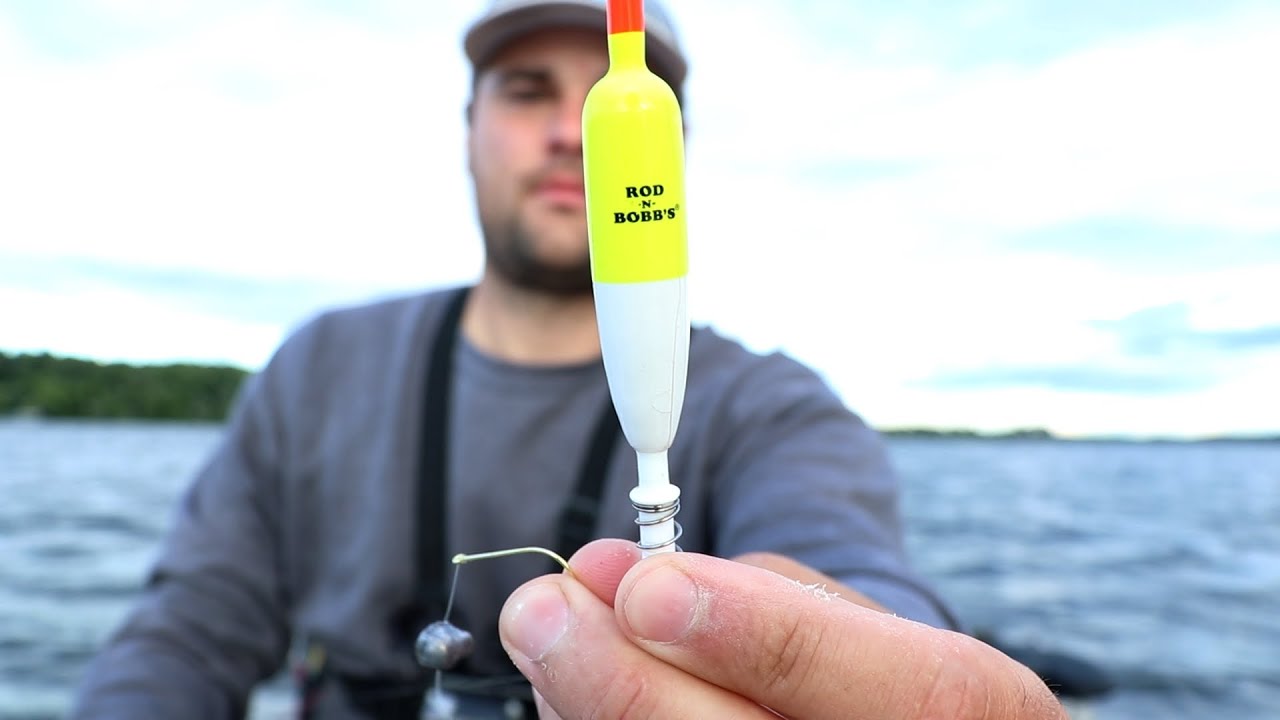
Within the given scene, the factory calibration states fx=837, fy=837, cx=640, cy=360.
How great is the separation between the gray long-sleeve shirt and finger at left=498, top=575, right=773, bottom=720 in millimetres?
1308

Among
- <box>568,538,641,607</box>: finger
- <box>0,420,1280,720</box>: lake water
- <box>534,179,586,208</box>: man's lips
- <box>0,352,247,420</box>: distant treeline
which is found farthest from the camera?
<box>0,352,247,420</box>: distant treeline

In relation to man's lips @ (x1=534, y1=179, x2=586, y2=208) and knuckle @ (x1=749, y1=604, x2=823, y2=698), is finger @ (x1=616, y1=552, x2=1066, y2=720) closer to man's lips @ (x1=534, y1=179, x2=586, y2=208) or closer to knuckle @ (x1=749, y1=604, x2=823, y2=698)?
knuckle @ (x1=749, y1=604, x2=823, y2=698)

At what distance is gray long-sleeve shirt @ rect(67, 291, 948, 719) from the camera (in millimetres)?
2771

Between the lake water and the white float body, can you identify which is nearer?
the white float body

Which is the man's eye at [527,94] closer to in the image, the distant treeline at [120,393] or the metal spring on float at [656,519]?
the metal spring on float at [656,519]

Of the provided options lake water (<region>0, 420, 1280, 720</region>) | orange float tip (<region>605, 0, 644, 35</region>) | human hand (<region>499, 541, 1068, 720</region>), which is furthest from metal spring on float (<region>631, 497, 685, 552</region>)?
lake water (<region>0, 420, 1280, 720</region>)

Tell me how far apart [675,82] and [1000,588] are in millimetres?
11889

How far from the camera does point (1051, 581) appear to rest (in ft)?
43.8

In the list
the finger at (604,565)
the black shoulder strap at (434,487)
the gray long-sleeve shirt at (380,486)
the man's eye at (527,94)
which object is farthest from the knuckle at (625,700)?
the man's eye at (527,94)

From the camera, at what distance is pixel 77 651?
8.97 meters

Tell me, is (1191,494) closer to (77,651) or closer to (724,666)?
(77,651)

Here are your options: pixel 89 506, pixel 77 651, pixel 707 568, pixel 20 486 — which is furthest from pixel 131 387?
pixel 707 568

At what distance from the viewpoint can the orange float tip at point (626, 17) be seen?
3.90ft

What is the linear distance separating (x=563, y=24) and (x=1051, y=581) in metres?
13.3
